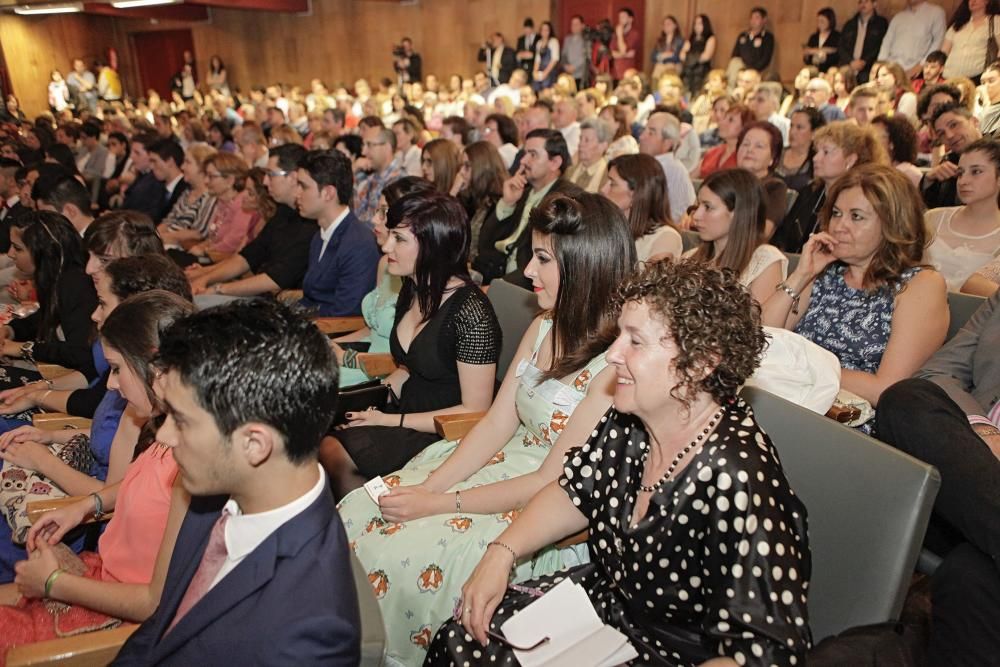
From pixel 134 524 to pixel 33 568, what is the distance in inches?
8.6

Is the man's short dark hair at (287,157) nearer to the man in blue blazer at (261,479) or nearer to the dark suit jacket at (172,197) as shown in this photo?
the dark suit jacket at (172,197)

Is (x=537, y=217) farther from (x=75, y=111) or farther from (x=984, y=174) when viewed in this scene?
(x=75, y=111)

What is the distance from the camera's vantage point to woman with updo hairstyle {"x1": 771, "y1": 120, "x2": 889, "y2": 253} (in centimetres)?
386

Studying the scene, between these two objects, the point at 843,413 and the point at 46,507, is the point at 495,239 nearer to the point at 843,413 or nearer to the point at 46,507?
the point at 843,413

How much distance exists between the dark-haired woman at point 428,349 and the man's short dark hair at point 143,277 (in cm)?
68

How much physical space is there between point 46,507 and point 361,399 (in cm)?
100

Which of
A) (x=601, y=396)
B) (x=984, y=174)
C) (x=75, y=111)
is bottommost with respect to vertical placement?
(x=75, y=111)

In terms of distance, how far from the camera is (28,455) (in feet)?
6.69

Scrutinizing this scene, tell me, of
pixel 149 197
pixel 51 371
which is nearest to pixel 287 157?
pixel 51 371

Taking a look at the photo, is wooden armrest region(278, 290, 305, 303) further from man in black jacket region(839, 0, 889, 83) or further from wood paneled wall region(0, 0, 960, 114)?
wood paneled wall region(0, 0, 960, 114)

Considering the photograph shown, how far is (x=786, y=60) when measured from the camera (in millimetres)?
10633

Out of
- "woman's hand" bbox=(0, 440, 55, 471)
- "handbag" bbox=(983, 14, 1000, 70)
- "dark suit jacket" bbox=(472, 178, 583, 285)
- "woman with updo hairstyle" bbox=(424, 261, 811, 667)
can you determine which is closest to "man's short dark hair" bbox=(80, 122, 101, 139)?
"dark suit jacket" bbox=(472, 178, 583, 285)

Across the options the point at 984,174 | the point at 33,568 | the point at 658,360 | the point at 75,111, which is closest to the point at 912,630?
the point at 658,360

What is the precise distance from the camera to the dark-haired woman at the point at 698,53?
34.7 ft
